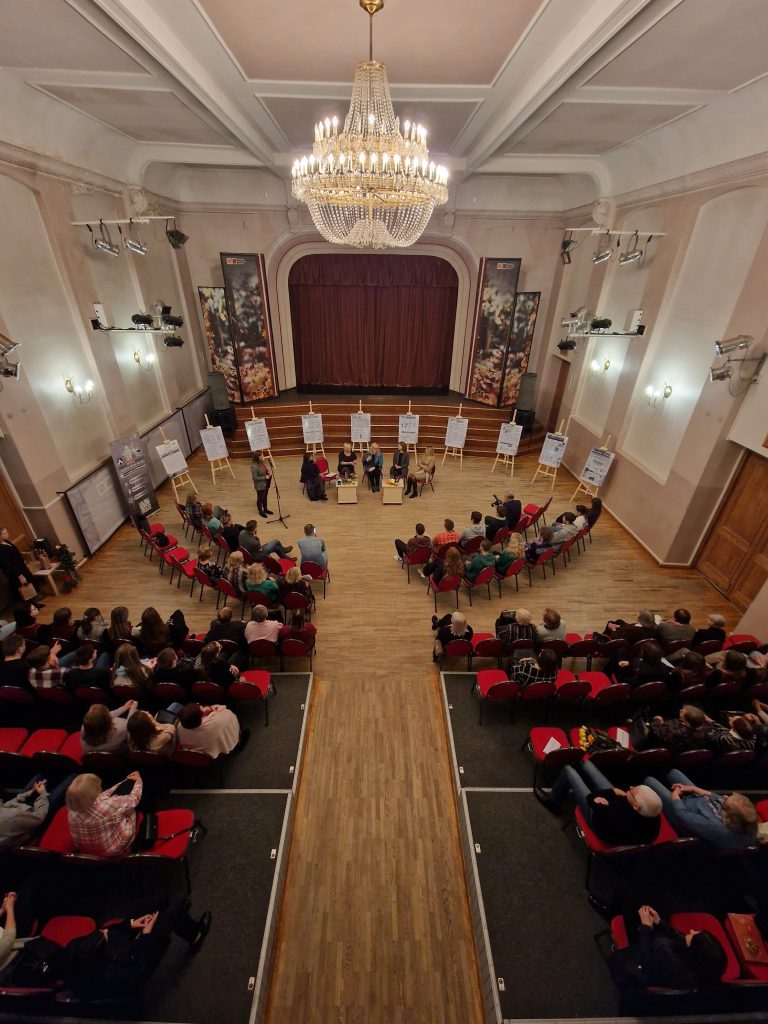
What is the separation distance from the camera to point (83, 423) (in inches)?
341

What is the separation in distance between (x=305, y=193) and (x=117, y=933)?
674 centimetres

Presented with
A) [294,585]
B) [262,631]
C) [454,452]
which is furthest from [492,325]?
[262,631]

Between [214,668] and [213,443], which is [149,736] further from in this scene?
[213,443]

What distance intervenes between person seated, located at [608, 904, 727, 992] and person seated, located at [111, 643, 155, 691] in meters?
4.77

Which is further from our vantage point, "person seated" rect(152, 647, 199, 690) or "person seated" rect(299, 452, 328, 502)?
"person seated" rect(299, 452, 328, 502)

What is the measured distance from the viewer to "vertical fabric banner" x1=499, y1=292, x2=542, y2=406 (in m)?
13.0

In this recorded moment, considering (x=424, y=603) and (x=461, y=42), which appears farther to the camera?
(x=424, y=603)

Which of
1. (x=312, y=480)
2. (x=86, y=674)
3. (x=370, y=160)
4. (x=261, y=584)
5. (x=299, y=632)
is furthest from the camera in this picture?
(x=312, y=480)

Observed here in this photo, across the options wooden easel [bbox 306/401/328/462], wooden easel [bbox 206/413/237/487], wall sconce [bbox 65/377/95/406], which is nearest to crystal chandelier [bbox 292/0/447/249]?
wall sconce [bbox 65/377/95/406]

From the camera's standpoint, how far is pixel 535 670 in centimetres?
521

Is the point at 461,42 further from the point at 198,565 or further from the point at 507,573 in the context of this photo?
the point at 198,565

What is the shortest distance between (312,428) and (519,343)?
658 centimetres

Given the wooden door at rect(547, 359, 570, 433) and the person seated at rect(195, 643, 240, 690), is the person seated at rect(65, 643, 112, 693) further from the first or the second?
the wooden door at rect(547, 359, 570, 433)

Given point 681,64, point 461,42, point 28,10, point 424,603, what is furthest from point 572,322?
point 28,10
